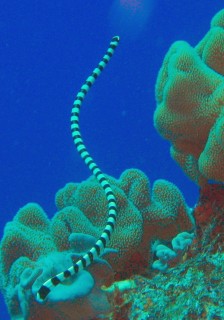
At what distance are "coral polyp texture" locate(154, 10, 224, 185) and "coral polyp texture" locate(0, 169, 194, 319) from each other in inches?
23.9

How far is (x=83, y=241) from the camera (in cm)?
400

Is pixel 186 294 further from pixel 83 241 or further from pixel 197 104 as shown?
pixel 197 104

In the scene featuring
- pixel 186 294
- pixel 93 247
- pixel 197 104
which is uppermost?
pixel 197 104

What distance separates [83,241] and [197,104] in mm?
1634

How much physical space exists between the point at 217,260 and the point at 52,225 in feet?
7.10

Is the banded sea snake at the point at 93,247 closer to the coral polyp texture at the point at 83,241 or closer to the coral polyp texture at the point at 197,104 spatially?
A: the coral polyp texture at the point at 83,241

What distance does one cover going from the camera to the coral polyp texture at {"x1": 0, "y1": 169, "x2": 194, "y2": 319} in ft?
11.4

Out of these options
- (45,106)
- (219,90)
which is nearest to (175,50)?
(219,90)

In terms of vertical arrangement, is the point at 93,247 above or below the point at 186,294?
above

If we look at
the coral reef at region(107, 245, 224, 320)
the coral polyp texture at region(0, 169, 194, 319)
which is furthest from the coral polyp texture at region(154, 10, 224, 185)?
the coral reef at region(107, 245, 224, 320)

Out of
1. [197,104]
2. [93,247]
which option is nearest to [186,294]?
[93,247]

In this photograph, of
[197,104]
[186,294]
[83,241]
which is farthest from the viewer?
[197,104]

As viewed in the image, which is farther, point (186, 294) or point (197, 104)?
point (197, 104)

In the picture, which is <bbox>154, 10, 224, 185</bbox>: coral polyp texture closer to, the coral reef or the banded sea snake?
the banded sea snake
